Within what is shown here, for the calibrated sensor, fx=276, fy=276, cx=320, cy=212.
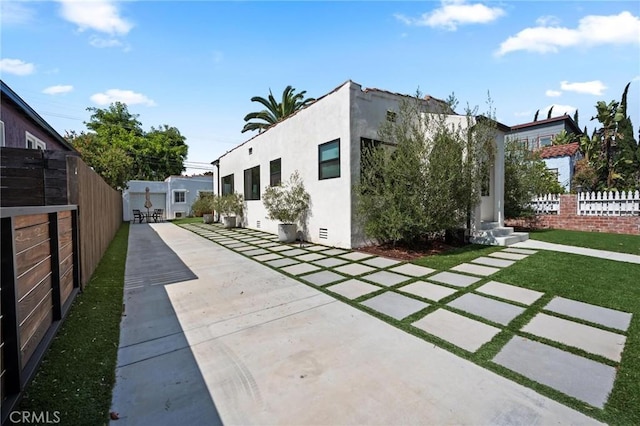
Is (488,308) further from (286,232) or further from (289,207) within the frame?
(289,207)

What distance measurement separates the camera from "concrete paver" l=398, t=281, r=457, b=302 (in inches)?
150

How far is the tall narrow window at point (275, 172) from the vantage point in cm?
1030

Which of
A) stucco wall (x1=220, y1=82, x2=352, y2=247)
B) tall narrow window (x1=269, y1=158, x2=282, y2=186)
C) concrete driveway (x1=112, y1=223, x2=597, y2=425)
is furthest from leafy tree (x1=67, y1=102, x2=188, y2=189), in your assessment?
concrete driveway (x1=112, y1=223, x2=597, y2=425)

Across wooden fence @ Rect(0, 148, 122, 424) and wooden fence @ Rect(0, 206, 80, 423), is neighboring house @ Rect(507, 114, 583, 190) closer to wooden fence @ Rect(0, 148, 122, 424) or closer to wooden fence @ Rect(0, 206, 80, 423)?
wooden fence @ Rect(0, 148, 122, 424)

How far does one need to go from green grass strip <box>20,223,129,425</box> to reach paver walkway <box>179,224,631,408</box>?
2586 millimetres

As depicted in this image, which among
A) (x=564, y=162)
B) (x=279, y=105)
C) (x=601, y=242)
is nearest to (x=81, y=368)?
(x=601, y=242)

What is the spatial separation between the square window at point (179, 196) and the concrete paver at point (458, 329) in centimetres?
2445

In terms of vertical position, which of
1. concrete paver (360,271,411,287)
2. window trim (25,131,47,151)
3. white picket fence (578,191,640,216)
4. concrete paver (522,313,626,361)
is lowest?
concrete paver (522,313,626,361)

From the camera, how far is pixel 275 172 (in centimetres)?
1068

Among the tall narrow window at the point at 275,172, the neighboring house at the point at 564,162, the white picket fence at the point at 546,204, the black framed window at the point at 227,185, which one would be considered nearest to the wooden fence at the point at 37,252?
the tall narrow window at the point at 275,172

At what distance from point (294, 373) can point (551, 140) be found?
25.6 meters

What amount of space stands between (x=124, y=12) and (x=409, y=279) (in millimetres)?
7439

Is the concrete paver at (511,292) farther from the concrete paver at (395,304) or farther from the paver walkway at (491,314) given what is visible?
the concrete paver at (395,304)

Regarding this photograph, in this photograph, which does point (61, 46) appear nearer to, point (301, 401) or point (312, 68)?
point (312, 68)
